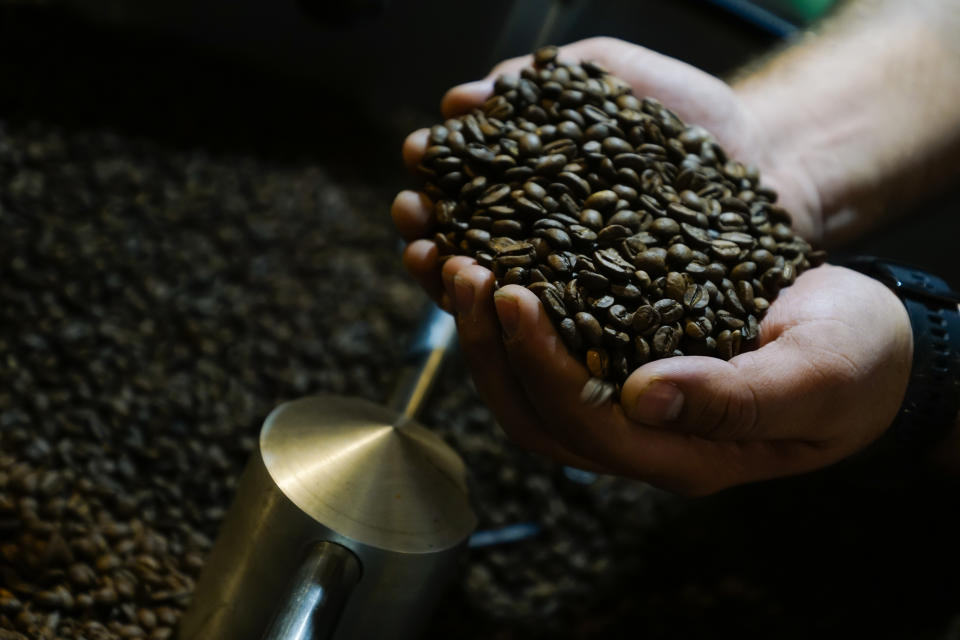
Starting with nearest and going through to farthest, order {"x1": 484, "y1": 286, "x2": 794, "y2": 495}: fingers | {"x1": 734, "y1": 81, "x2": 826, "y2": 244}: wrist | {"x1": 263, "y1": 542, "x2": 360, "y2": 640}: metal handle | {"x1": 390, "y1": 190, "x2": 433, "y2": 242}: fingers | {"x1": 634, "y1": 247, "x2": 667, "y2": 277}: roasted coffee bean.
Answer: {"x1": 263, "y1": 542, "x2": 360, "y2": 640}: metal handle → {"x1": 484, "y1": 286, "x2": 794, "y2": 495}: fingers → {"x1": 634, "y1": 247, "x2": 667, "y2": 277}: roasted coffee bean → {"x1": 390, "y1": 190, "x2": 433, "y2": 242}: fingers → {"x1": 734, "y1": 81, "x2": 826, "y2": 244}: wrist

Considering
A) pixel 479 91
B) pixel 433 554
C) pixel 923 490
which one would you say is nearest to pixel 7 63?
pixel 479 91

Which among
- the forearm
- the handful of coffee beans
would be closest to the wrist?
the forearm

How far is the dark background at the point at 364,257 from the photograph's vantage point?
1511 mm

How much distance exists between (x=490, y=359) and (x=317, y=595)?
1.11ft

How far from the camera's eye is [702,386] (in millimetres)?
876

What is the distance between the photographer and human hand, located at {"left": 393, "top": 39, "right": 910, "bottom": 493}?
91cm

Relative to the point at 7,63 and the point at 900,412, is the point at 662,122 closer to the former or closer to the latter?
the point at 900,412

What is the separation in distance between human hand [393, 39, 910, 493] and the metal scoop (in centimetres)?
15

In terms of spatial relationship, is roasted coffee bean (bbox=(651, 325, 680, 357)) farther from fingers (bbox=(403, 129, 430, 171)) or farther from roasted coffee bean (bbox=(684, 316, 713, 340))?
fingers (bbox=(403, 129, 430, 171))

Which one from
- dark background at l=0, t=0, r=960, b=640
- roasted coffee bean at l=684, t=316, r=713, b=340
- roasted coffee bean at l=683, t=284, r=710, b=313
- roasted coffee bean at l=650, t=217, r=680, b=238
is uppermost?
roasted coffee bean at l=650, t=217, r=680, b=238

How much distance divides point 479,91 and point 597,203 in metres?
0.35

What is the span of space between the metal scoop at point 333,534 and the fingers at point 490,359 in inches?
4.1

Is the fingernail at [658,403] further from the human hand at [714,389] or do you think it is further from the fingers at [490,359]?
the fingers at [490,359]

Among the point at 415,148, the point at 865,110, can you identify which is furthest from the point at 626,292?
the point at 865,110
